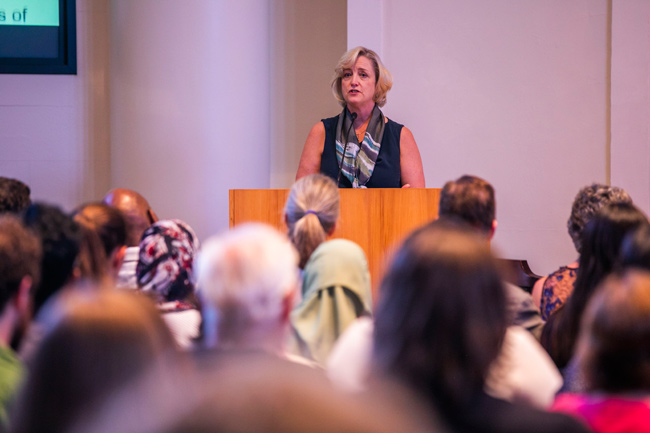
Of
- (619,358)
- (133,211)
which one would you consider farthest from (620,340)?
(133,211)

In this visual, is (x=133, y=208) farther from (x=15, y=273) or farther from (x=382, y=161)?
(x=382, y=161)

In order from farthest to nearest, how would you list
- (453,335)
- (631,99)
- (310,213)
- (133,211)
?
(631,99), (133,211), (310,213), (453,335)

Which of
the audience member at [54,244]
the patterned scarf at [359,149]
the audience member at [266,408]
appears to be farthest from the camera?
the patterned scarf at [359,149]

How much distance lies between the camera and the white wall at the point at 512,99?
4.50 metres

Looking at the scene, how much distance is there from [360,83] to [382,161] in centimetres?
44

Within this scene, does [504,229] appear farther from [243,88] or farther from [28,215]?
[28,215]

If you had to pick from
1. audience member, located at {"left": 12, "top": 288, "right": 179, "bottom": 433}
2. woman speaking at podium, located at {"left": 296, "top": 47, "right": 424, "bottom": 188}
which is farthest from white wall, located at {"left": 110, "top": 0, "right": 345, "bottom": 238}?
audience member, located at {"left": 12, "top": 288, "right": 179, "bottom": 433}

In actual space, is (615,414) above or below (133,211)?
below

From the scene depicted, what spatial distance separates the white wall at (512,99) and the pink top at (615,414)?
3392mm

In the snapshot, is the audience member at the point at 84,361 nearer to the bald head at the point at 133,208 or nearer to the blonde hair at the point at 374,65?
the bald head at the point at 133,208

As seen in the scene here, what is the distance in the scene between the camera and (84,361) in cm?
85

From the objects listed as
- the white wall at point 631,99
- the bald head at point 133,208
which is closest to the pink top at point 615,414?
the bald head at point 133,208

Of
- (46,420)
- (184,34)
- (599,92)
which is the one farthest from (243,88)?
(46,420)

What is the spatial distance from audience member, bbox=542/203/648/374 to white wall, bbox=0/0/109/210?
3.63 meters
